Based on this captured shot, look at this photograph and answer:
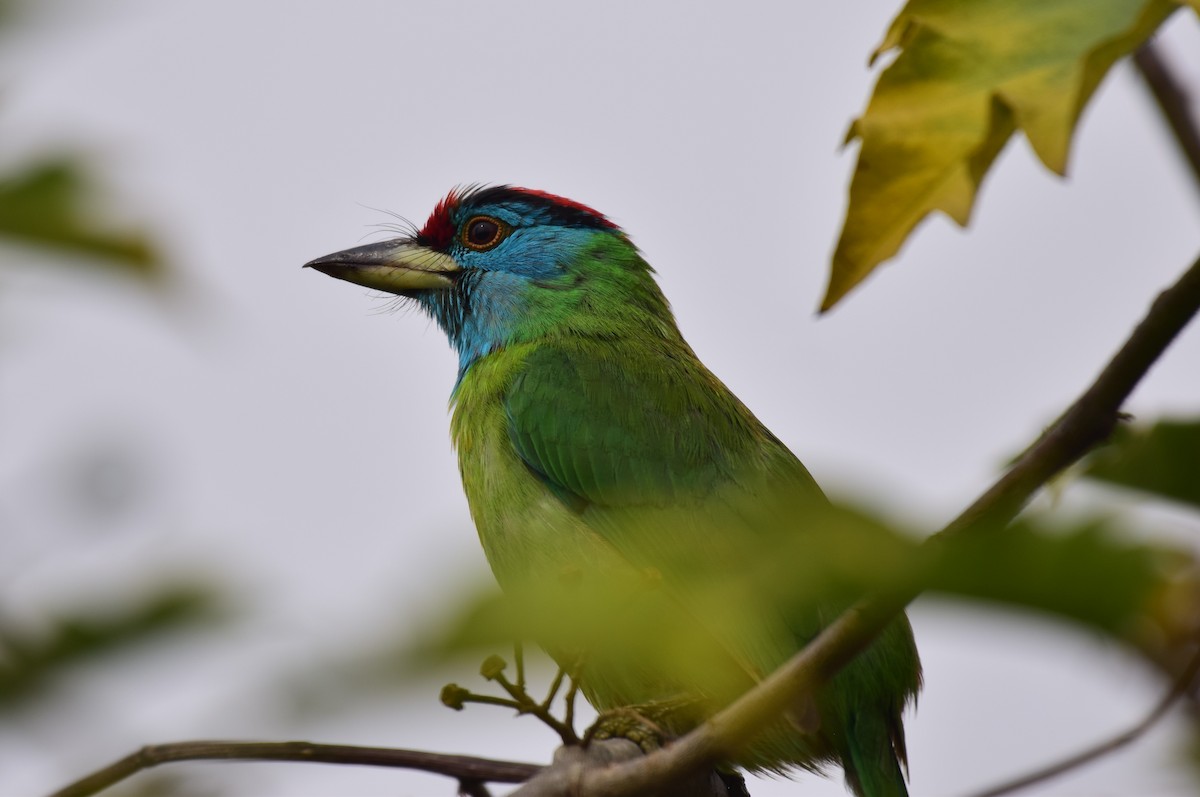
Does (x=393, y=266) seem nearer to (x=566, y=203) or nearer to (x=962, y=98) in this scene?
(x=566, y=203)

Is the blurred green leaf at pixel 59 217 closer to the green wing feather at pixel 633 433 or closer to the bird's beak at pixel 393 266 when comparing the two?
the green wing feather at pixel 633 433

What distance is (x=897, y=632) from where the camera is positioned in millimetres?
3867

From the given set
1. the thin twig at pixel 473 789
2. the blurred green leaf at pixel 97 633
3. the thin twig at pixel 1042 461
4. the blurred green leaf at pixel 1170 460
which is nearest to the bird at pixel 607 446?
the thin twig at pixel 473 789

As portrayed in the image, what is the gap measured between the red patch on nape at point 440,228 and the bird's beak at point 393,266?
6 centimetres

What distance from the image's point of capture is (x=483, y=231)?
544 cm

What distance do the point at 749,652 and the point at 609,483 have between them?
1.00 metres

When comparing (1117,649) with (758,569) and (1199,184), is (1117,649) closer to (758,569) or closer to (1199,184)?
(758,569)

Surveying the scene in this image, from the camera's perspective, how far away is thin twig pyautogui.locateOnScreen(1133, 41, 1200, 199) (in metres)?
2.76

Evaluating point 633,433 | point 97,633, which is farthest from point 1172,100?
point 97,633

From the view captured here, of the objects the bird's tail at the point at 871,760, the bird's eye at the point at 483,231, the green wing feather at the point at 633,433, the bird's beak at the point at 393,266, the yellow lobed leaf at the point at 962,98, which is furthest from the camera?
the bird's eye at the point at 483,231

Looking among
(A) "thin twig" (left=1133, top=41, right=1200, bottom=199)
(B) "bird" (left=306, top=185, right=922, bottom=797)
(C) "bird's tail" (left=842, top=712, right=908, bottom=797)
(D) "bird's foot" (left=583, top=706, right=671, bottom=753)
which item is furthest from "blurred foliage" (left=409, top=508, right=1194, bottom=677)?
(C) "bird's tail" (left=842, top=712, right=908, bottom=797)

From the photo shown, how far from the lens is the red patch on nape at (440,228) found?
17.9ft

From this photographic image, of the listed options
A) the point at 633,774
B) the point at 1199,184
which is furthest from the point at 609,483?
the point at 633,774

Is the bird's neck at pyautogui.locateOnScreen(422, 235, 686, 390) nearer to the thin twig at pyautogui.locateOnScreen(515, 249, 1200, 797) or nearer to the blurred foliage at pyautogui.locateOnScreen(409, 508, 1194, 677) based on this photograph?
the thin twig at pyautogui.locateOnScreen(515, 249, 1200, 797)
